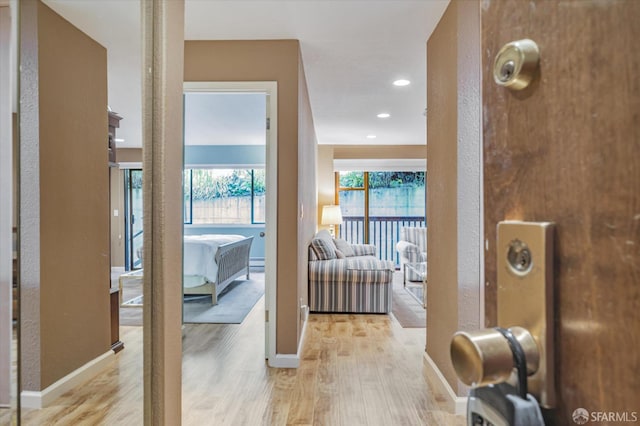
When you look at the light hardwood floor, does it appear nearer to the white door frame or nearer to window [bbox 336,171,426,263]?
the white door frame

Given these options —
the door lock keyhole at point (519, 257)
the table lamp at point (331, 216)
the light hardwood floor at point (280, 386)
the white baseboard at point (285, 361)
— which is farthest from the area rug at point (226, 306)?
the door lock keyhole at point (519, 257)

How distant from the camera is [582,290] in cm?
26

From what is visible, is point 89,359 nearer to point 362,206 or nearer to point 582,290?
point 582,290

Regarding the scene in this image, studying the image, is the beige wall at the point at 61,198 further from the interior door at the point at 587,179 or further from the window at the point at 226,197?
the window at the point at 226,197

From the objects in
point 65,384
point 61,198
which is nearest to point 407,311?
point 65,384

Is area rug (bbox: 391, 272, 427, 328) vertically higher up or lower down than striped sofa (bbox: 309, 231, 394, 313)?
lower down

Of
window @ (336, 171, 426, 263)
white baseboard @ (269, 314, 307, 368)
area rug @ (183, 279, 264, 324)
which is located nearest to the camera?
white baseboard @ (269, 314, 307, 368)

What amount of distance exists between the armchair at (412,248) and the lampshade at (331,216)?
1.27 meters

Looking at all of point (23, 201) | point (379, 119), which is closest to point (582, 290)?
point (23, 201)

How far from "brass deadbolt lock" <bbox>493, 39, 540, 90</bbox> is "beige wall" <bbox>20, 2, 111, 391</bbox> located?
1049mm

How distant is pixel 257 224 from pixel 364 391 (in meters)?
6.00

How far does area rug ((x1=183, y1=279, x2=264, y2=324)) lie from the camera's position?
4.09 m

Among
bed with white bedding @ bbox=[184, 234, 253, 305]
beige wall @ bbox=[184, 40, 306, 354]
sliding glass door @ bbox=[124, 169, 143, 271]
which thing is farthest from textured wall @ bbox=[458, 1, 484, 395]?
bed with white bedding @ bbox=[184, 234, 253, 305]

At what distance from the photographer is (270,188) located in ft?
9.24
